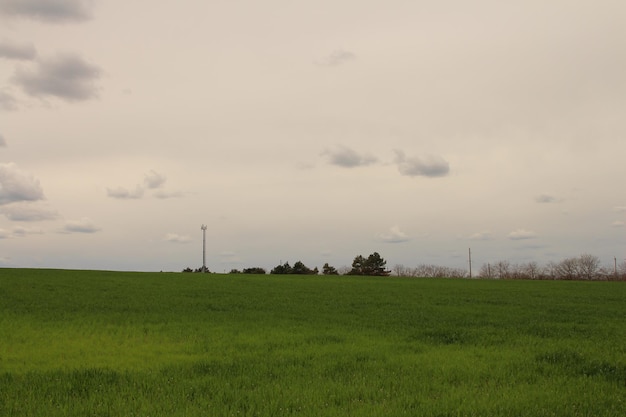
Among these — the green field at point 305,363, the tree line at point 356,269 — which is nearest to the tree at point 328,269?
the tree line at point 356,269

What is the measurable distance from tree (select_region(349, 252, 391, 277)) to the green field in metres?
90.7

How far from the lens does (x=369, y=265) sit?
118 m

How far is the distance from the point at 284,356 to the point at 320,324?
7.13m

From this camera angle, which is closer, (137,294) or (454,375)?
(454,375)

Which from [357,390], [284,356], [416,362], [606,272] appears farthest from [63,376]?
[606,272]

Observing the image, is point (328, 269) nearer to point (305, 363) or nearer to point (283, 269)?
point (283, 269)

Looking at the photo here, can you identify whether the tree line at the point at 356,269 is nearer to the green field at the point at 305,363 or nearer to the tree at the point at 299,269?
the tree at the point at 299,269

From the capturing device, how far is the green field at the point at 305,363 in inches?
371

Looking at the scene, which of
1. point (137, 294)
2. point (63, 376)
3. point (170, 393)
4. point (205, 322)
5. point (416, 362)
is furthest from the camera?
point (137, 294)

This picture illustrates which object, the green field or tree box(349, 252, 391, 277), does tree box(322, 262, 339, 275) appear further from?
the green field

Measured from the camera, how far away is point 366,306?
29156mm

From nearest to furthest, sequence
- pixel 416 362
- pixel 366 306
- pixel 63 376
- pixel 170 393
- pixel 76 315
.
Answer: pixel 170 393 < pixel 63 376 < pixel 416 362 < pixel 76 315 < pixel 366 306

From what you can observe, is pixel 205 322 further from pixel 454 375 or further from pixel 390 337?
pixel 454 375

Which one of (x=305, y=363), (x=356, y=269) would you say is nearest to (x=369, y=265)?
(x=356, y=269)
